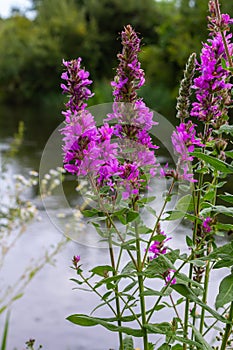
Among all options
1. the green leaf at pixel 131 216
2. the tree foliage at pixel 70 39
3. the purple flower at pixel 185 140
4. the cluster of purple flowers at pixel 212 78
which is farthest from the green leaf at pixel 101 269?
the tree foliage at pixel 70 39

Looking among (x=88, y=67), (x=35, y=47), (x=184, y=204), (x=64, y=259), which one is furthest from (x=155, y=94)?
(x=184, y=204)

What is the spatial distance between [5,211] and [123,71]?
9.82 ft

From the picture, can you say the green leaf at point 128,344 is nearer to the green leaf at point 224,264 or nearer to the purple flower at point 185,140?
the green leaf at point 224,264

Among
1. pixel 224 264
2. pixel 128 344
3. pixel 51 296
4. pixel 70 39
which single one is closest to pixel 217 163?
pixel 224 264

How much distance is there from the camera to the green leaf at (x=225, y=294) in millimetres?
1046

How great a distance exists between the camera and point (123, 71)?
1048 millimetres

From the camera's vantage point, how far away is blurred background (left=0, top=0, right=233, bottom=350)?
2.62 metres

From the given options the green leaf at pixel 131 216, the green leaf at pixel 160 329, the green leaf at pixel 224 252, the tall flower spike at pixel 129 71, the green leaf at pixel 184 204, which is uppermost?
the tall flower spike at pixel 129 71

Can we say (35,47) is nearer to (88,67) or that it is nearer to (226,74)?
(88,67)

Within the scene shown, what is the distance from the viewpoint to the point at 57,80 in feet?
61.0

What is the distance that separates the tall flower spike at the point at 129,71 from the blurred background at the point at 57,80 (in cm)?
10

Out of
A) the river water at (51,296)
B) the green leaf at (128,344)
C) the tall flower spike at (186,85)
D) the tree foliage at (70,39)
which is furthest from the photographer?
the tree foliage at (70,39)

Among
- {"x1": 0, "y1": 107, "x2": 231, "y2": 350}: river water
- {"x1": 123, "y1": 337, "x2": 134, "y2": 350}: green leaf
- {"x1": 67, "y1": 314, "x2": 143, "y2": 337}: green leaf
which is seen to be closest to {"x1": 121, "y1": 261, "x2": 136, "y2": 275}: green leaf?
{"x1": 67, "y1": 314, "x2": 143, "y2": 337}: green leaf

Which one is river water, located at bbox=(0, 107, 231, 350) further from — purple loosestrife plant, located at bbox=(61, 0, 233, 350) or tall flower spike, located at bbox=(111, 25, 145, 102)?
tall flower spike, located at bbox=(111, 25, 145, 102)
